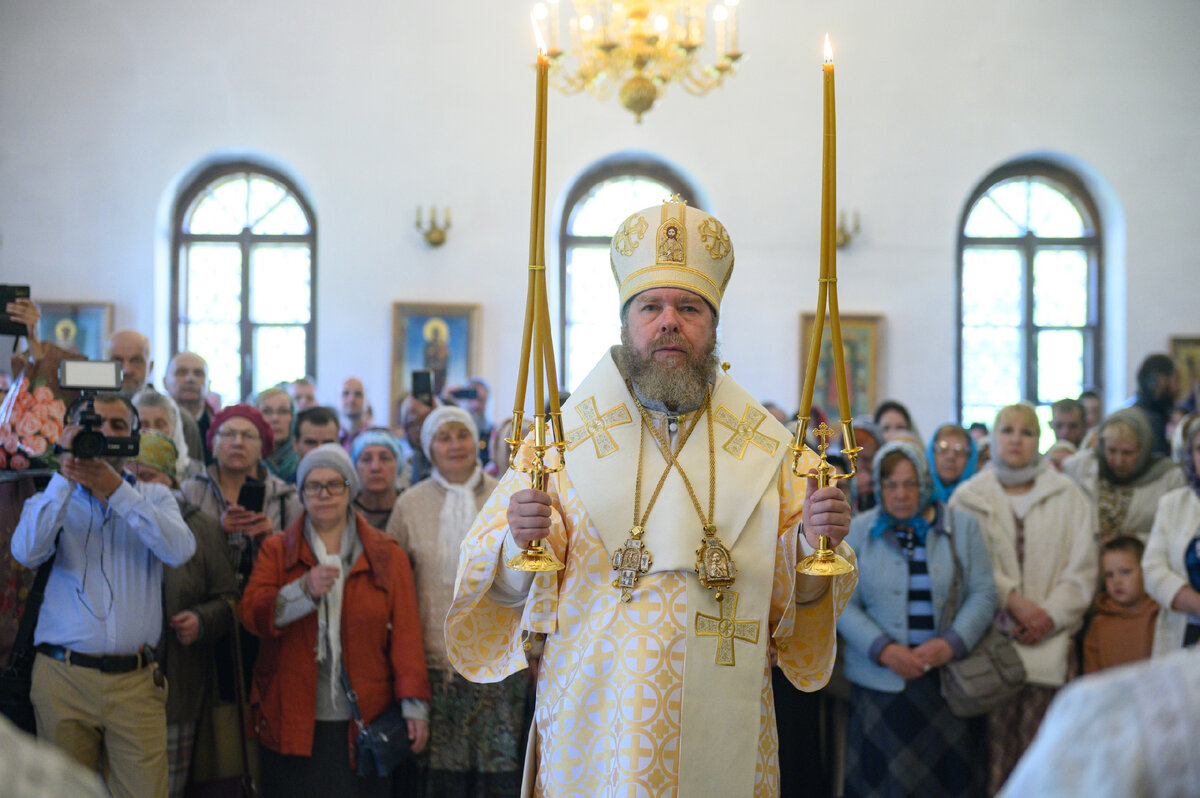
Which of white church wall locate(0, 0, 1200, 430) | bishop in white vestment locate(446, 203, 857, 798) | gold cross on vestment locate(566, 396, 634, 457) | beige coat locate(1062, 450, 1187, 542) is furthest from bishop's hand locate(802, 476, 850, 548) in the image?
white church wall locate(0, 0, 1200, 430)

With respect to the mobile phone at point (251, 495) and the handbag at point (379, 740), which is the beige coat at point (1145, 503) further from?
the mobile phone at point (251, 495)

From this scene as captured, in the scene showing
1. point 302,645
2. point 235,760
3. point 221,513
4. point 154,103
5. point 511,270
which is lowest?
point 235,760

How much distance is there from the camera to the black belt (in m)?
3.62

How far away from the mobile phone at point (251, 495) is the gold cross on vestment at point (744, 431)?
2.46m

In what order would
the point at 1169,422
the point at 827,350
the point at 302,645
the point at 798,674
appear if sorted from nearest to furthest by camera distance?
the point at 798,674
the point at 302,645
the point at 1169,422
the point at 827,350

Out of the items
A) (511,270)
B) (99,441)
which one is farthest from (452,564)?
(511,270)

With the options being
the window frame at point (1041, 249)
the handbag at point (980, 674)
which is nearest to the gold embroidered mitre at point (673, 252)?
the handbag at point (980, 674)

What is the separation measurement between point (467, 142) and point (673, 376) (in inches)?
327

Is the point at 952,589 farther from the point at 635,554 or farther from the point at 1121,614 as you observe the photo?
Result: the point at 635,554

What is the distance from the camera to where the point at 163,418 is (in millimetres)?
4867

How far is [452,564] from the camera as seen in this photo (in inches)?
175

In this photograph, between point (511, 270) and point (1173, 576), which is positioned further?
point (511, 270)

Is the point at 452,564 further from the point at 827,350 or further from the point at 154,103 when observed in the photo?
the point at 154,103

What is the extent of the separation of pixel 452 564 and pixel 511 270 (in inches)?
250
